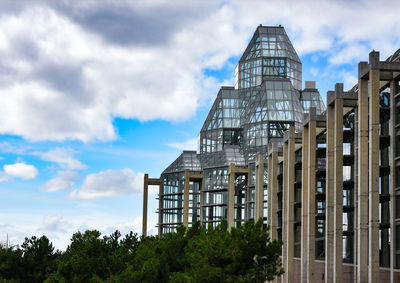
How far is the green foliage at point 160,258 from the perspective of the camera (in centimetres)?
4453

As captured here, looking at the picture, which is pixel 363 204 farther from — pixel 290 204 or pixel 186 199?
pixel 186 199

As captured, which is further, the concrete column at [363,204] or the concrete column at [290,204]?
the concrete column at [290,204]

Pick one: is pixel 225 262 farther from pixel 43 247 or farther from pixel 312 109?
pixel 43 247

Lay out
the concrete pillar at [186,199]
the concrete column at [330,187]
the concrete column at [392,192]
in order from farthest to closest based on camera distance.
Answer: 1. the concrete pillar at [186,199]
2. the concrete column at [330,187]
3. the concrete column at [392,192]

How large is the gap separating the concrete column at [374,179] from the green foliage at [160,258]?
20.5 ft

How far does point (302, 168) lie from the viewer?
6731cm

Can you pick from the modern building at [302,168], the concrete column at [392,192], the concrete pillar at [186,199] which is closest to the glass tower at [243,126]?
the modern building at [302,168]

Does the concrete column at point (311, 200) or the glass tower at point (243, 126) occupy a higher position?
the glass tower at point (243, 126)

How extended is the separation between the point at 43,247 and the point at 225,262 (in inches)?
1675

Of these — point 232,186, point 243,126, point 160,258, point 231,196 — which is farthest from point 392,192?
point 243,126

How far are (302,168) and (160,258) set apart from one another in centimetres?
1649

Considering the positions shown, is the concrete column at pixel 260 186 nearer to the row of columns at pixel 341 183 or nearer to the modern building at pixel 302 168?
the modern building at pixel 302 168

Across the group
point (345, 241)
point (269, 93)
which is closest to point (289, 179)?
point (345, 241)

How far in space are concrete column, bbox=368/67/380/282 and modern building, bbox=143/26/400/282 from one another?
0.22 feet
